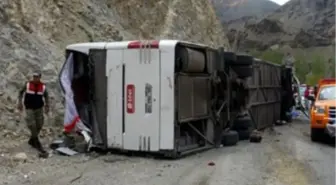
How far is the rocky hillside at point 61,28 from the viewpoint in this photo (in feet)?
50.5

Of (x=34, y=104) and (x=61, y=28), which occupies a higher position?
(x=61, y=28)

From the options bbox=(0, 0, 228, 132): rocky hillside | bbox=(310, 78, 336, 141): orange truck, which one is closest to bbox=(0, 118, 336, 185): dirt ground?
bbox=(310, 78, 336, 141): orange truck

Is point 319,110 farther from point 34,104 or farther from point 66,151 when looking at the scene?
point 34,104

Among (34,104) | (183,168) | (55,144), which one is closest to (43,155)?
(55,144)

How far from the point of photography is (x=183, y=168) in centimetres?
1108

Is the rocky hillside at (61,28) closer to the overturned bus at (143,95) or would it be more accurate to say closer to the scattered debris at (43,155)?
the scattered debris at (43,155)

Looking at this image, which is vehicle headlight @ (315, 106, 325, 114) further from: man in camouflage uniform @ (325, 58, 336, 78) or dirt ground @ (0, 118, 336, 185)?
man in camouflage uniform @ (325, 58, 336, 78)

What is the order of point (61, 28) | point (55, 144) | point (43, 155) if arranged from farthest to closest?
point (61, 28), point (55, 144), point (43, 155)

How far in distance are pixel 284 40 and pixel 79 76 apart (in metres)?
115

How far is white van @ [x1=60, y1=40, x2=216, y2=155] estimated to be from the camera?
12.1 meters

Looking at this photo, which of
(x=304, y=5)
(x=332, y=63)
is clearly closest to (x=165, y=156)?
(x=332, y=63)

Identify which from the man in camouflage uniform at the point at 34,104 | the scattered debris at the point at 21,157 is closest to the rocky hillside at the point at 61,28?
the man in camouflage uniform at the point at 34,104

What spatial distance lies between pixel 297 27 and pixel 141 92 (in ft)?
463

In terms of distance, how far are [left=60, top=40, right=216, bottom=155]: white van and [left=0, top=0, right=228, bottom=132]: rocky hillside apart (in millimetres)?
2283
